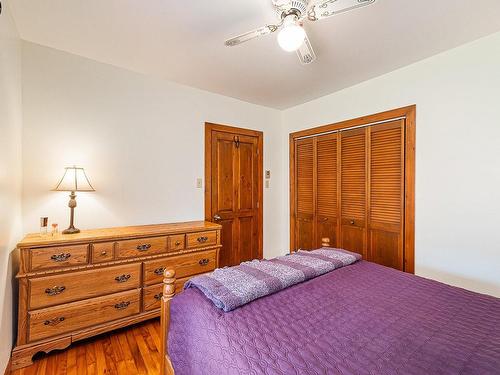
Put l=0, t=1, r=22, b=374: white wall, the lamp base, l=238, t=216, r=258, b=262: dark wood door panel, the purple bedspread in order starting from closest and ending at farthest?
the purple bedspread, l=0, t=1, r=22, b=374: white wall, the lamp base, l=238, t=216, r=258, b=262: dark wood door panel

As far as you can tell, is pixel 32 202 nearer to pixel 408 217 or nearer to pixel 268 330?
pixel 268 330

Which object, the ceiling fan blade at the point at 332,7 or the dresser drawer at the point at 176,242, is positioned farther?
the dresser drawer at the point at 176,242

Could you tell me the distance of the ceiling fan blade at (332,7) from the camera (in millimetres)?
1249

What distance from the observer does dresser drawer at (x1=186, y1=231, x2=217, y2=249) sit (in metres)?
2.41

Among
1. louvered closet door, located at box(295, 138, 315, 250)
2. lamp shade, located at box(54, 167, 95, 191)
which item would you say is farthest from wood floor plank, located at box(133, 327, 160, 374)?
louvered closet door, located at box(295, 138, 315, 250)

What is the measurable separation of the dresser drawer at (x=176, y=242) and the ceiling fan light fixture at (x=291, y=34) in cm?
182

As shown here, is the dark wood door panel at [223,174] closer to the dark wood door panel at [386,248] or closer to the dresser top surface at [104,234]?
the dresser top surface at [104,234]

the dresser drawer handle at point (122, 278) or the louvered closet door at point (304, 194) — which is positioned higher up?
the louvered closet door at point (304, 194)

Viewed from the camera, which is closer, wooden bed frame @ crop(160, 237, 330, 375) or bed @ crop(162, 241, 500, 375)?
bed @ crop(162, 241, 500, 375)

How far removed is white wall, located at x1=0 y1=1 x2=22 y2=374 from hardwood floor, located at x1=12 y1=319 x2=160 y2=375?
0.86 feet

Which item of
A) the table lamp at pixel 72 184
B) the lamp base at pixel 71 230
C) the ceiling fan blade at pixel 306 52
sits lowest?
the lamp base at pixel 71 230

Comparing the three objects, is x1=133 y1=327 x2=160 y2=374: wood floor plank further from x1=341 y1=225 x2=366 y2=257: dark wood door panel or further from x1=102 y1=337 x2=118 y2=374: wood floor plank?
x1=341 y1=225 x2=366 y2=257: dark wood door panel

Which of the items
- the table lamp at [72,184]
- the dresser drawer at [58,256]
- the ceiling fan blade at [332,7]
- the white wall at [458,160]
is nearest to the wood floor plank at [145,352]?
the dresser drawer at [58,256]

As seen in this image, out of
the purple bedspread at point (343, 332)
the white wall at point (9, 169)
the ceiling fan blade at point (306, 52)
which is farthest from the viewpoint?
the ceiling fan blade at point (306, 52)
